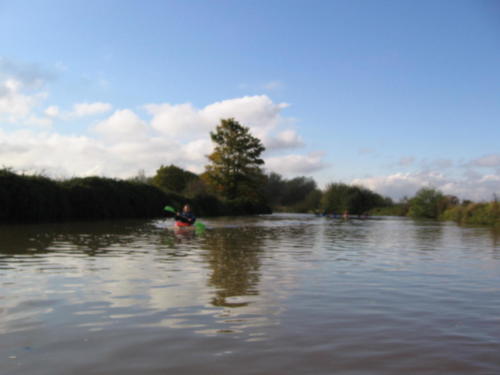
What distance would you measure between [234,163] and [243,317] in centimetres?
4744

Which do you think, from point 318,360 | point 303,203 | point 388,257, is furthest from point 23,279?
point 303,203

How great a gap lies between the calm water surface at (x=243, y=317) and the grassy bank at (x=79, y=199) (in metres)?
14.6

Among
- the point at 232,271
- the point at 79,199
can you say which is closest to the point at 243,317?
the point at 232,271

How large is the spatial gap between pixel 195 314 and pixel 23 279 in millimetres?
3305

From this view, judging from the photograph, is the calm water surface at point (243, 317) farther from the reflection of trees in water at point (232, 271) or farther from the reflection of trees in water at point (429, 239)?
the reflection of trees in water at point (429, 239)

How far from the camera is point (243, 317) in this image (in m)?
4.69

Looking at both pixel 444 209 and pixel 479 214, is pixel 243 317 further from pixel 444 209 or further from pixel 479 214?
pixel 444 209

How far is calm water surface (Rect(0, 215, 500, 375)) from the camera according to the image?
11.1ft

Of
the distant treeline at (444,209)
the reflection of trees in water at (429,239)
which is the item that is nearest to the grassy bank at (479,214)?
the distant treeline at (444,209)

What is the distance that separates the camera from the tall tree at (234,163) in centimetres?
5125

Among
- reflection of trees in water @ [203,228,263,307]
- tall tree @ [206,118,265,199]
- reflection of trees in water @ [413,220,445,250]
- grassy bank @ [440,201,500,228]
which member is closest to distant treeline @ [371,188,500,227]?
grassy bank @ [440,201,500,228]

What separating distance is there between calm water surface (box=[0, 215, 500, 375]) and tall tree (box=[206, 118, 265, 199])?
42169 millimetres

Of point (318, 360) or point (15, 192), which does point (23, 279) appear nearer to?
point (318, 360)

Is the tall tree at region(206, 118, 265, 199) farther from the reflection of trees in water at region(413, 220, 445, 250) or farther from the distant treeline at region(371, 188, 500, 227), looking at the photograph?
the reflection of trees in water at region(413, 220, 445, 250)
